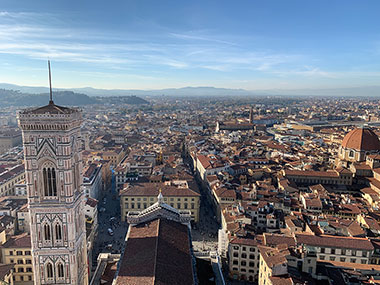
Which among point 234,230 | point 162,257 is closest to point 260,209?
point 234,230

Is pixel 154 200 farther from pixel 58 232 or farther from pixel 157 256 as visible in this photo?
pixel 157 256

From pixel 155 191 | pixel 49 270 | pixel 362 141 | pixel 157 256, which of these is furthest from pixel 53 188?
pixel 362 141

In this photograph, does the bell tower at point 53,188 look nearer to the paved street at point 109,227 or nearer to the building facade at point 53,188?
the building facade at point 53,188

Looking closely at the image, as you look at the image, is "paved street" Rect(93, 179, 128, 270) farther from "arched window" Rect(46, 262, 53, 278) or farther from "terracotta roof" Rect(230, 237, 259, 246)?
"arched window" Rect(46, 262, 53, 278)

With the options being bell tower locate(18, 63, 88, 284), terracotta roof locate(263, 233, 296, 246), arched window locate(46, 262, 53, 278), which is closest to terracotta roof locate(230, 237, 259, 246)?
terracotta roof locate(263, 233, 296, 246)

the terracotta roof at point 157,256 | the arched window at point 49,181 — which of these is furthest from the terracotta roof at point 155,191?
the arched window at point 49,181
